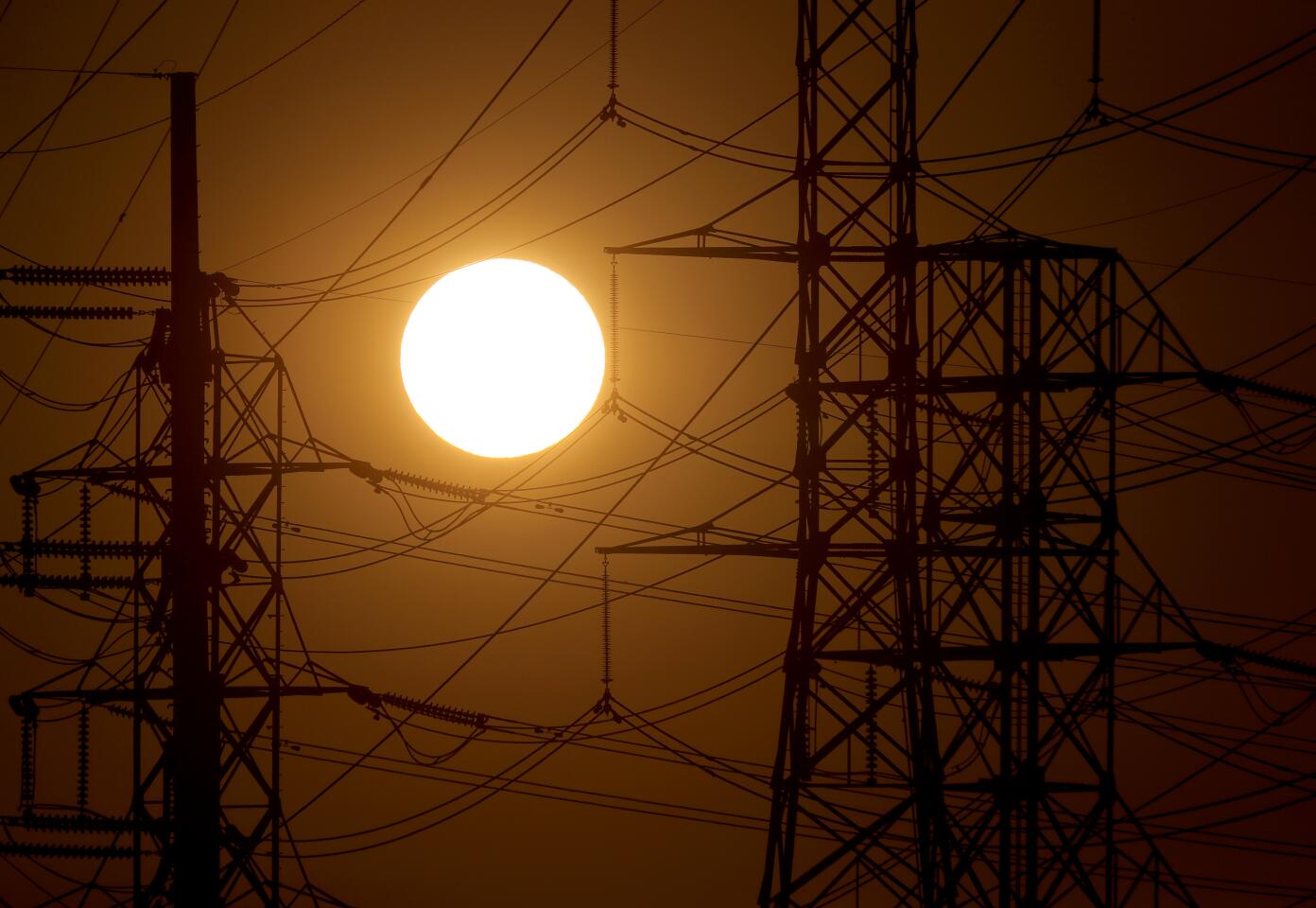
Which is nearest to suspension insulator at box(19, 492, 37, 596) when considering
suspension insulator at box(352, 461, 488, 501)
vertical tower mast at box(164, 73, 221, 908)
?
vertical tower mast at box(164, 73, 221, 908)

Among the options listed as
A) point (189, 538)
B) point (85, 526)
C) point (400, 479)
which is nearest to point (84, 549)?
point (85, 526)

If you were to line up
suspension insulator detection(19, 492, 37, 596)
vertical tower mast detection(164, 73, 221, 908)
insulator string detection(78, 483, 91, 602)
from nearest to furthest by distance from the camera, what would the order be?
vertical tower mast detection(164, 73, 221, 908) < insulator string detection(78, 483, 91, 602) < suspension insulator detection(19, 492, 37, 596)

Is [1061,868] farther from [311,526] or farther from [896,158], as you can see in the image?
[311,526]

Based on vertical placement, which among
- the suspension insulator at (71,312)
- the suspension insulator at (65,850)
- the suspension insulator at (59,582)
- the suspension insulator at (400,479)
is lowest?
the suspension insulator at (65,850)

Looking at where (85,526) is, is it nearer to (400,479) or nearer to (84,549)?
(84,549)

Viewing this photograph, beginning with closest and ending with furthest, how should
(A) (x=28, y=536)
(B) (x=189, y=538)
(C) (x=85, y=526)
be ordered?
(B) (x=189, y=538), (C) (x=85, y=526), (A) (x=28, y=536)

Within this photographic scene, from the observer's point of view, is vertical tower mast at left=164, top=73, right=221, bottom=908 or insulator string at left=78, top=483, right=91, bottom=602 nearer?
vertical tower mast at left=164, top=73, right=221, bottom=908

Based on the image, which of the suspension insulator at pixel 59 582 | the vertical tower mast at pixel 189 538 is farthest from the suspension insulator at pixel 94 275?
the suspension insulator at pixel 59 582

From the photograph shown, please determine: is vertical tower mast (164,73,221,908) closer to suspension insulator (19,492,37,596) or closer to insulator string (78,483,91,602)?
insulator string (78,483,91,602)

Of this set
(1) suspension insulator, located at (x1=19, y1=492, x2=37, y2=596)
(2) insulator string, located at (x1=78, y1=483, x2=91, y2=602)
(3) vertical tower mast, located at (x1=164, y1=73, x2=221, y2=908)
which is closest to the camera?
(3) vertical tower mast, located at (x1=164, y1=73, x2=221, y2=908)

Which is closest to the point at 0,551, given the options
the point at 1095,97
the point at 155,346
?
the point at 155,346

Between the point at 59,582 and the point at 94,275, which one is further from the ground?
the point at 94,275

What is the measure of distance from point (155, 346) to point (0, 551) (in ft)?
16.4

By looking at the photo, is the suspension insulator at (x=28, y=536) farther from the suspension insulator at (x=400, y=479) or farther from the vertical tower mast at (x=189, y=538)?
the suspension insulator at (x=400, y=479)
